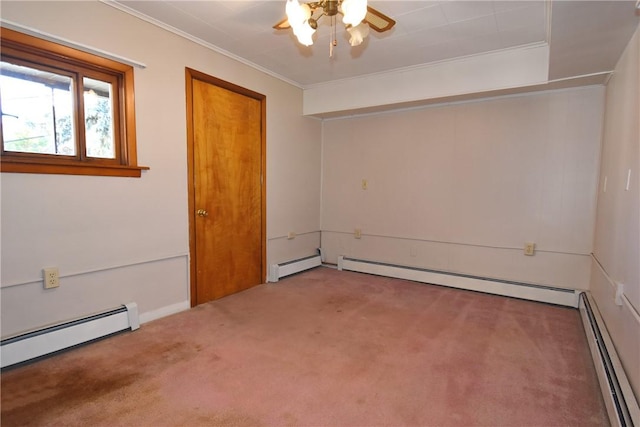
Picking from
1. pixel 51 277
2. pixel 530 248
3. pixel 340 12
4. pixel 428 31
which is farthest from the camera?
pixel 530 248

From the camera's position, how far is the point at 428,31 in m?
2.84

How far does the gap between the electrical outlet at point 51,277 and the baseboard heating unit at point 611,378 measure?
3328 mm

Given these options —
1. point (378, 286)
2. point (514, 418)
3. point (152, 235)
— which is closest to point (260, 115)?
point (152, 235)

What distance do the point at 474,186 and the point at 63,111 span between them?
155 inches

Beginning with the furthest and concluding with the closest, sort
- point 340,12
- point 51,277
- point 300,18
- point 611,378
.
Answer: point 51,277, point 340,12, point 300,18, point 611,378

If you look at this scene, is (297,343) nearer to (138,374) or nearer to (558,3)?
(138,374)

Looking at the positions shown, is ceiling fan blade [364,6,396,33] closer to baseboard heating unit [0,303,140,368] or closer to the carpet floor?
the carpet floor

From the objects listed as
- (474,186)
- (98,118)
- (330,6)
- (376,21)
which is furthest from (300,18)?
(474,186)

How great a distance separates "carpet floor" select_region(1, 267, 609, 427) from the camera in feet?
5.58

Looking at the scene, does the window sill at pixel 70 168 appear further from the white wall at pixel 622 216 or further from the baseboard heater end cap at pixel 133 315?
the white wall at pixel 622 216

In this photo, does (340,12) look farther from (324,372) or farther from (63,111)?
(324,372)

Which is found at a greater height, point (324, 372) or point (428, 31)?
point (428, 31)

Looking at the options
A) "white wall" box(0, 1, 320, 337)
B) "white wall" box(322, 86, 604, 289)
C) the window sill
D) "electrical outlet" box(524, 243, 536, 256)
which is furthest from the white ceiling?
"electrical outlet" box(524, 243, 536, 256)

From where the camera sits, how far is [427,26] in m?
2.75
